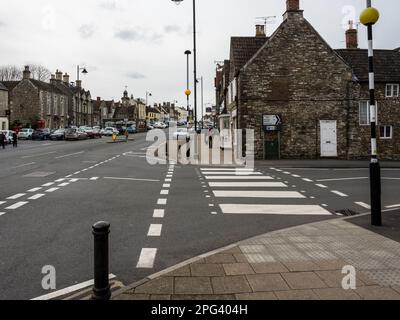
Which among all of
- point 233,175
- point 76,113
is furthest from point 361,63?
point 76,113

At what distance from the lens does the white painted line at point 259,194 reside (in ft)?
35.8

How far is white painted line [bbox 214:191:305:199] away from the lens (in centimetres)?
1092

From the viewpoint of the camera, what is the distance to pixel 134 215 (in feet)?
28.0

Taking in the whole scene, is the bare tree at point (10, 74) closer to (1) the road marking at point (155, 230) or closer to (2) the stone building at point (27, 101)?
(2) the stone building at point (27, 101)

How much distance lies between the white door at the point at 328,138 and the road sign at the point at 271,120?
9.42ft

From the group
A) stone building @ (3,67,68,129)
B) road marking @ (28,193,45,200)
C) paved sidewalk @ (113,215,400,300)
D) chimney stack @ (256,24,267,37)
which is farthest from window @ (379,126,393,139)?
stone building @ (3,67,68,129)

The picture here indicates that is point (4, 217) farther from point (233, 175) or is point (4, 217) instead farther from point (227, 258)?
point (233, 175)

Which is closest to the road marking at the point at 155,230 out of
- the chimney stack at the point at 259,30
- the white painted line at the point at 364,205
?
the white painted line at the point at 364,205

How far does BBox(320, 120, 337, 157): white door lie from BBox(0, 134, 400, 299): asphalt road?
8268 millimetres

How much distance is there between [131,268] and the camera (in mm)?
5375

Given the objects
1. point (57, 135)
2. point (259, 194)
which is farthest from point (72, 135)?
point (259, 194)

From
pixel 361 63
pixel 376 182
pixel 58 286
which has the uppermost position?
pixel 361 63

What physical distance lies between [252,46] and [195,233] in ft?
71.6

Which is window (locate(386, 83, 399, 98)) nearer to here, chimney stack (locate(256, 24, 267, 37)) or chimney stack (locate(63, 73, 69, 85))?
chimney stack (locate(256, 24, 267, 37))
